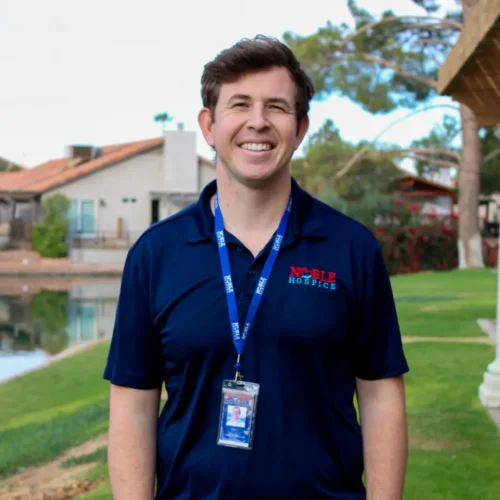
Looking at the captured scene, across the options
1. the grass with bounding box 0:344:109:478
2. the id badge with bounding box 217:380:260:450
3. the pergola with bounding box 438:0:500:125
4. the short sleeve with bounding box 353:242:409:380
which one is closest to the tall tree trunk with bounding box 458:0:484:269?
the grass with bounding box 0:344:109:478

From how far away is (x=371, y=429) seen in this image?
7.05 ft

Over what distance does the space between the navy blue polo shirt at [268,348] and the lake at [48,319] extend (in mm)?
8829

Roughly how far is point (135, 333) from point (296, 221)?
47cm

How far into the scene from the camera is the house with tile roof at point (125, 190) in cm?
4097

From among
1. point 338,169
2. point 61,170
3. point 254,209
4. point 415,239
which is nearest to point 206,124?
point 254,209

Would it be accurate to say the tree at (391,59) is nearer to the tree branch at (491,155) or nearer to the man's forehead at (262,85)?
the tree branch at (491,155)

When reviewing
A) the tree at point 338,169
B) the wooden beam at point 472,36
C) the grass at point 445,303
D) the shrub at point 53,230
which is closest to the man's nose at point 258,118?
the wooden beam at point 472,36

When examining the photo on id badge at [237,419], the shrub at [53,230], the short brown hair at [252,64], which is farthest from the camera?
the shrub at [53,230]

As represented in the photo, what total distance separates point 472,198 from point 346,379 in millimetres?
28620

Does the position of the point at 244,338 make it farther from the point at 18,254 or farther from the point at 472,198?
the point at 18,254

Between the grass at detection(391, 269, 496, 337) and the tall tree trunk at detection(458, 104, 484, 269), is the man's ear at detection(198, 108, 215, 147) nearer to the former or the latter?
the grass at detection(391, 269, 496, 337)

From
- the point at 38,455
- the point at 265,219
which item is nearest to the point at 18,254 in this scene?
the point at 38,455

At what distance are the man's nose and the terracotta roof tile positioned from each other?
39.2 m

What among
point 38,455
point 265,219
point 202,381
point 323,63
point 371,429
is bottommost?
point 38,455
